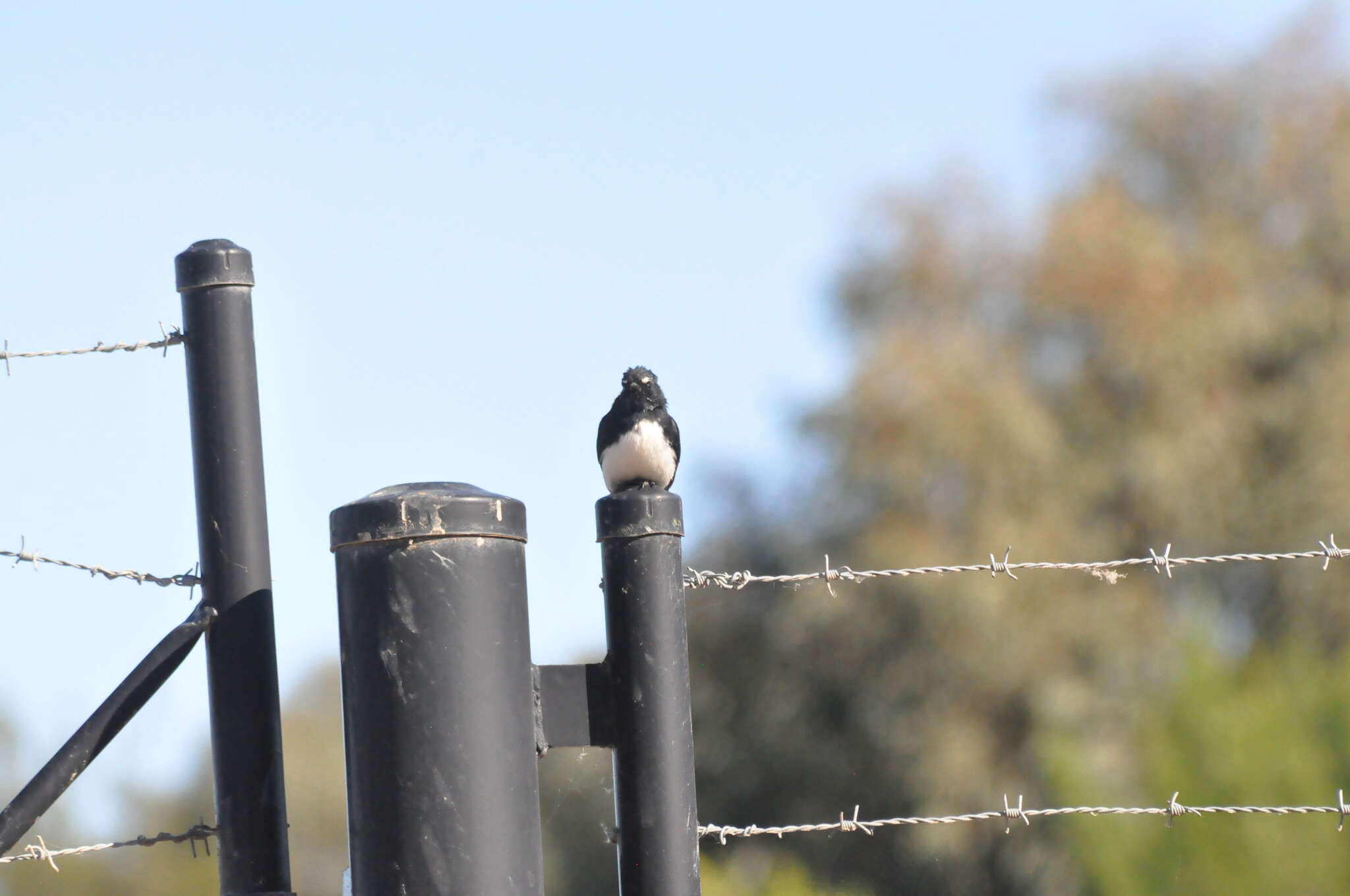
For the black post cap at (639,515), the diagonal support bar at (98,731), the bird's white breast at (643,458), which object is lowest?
the diagonal support bar at (98,731)

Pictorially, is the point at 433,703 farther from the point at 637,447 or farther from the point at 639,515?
the point at 637,447

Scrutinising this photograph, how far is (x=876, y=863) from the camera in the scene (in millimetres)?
15195

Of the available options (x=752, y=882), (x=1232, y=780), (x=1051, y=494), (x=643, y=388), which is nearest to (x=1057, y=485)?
(x=1051, y=494)

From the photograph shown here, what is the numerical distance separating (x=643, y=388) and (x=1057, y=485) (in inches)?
606

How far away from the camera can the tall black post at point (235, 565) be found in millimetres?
2111

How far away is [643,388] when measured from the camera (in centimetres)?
316

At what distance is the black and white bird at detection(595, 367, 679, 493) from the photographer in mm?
2824

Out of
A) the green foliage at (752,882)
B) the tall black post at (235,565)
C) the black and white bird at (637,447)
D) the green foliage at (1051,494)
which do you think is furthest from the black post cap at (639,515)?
the green foliage at (1051,494)

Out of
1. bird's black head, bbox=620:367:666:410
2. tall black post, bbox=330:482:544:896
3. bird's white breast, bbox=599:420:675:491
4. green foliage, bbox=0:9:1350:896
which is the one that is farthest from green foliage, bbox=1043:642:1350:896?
tall black post, bbox=330:482:544:896

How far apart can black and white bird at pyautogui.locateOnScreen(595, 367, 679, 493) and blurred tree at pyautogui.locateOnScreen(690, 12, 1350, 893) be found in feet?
42.9

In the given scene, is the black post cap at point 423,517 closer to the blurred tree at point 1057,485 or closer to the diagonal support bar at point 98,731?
the diagonal support bar at point 98,731

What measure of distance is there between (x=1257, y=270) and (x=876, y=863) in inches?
327

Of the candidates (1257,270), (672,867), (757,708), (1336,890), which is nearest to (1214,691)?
(1336,890)

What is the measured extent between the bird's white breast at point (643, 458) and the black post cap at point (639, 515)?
0.65m
